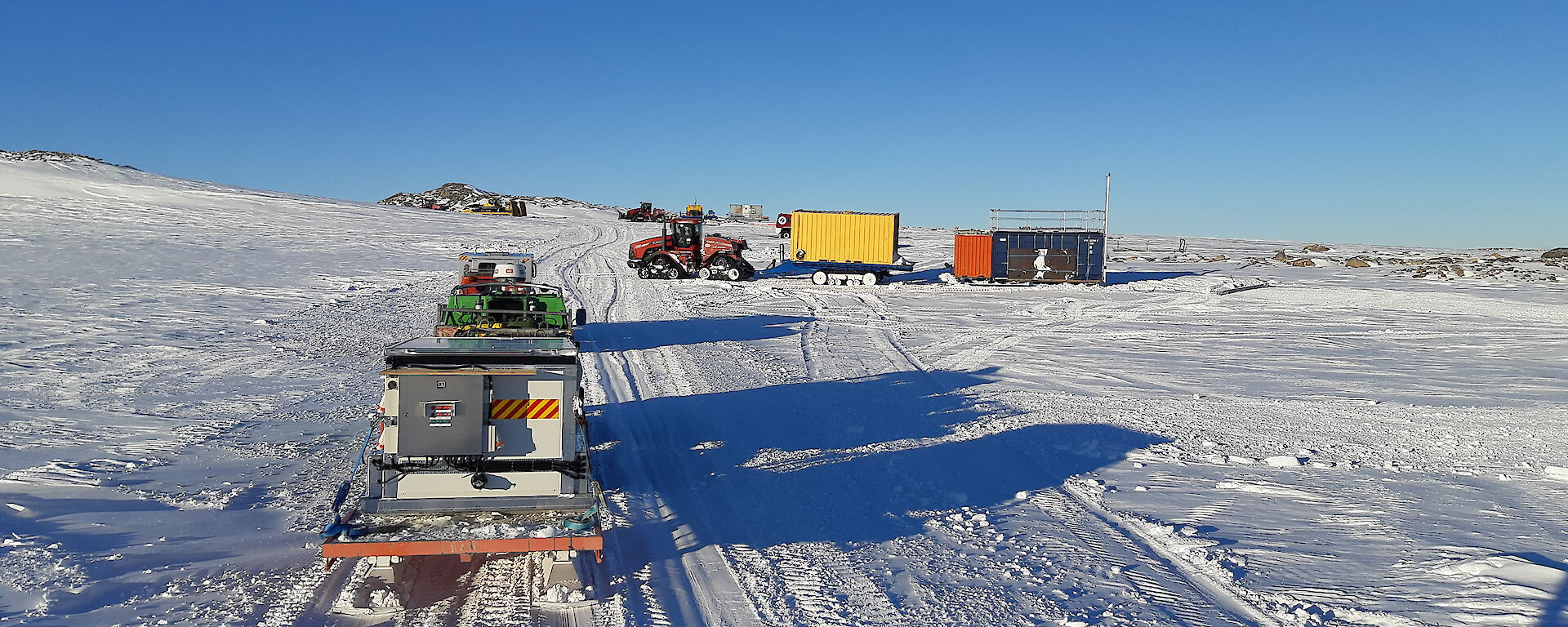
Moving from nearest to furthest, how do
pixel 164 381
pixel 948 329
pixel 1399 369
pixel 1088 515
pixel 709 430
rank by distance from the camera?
pixel 1088 515 < pixel 709 430 < pixel 164 381 < pixel 1399 369 < pixel 948 329

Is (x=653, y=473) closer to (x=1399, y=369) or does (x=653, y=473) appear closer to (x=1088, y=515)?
(x=1088, y=515)

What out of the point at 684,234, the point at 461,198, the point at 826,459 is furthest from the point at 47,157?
the point at 826,459

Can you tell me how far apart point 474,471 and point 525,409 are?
1.70ft

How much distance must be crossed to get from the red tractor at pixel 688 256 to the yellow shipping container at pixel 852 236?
111 inches

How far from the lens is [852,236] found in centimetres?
3444

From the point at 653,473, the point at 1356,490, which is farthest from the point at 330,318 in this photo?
the point at 1356,490

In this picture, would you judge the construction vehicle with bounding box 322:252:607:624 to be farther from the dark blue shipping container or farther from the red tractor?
the dark blue shipping container

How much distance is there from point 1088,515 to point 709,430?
4.49m

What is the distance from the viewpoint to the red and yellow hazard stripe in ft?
20.6

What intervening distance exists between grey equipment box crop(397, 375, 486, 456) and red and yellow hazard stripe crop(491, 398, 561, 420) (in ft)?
0.41

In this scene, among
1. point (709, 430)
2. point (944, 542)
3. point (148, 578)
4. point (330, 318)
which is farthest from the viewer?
point (330, 318)

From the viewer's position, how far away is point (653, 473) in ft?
28.8

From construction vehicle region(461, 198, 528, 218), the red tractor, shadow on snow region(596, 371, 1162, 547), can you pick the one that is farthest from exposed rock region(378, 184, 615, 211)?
shadow on snow region(596, 371, 1162, 547)

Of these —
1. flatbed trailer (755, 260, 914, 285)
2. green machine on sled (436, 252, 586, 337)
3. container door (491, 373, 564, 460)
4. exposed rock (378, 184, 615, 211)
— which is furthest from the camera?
exposed rock (378, 184, 615, 211)
